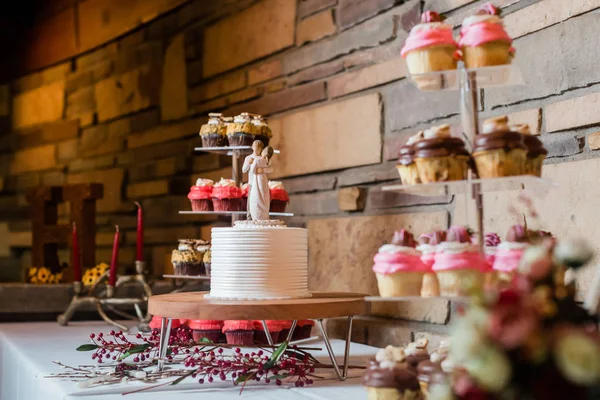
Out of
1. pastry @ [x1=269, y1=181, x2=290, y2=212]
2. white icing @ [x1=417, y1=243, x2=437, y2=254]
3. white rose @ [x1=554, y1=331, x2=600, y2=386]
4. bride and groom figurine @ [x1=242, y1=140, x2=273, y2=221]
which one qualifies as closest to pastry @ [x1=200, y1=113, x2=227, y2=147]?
pastry @ [x1=269, y1=181, x2=290, y2=212]

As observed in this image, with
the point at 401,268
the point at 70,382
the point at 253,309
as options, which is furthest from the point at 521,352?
the point at 70,382

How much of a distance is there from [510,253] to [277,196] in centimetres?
97

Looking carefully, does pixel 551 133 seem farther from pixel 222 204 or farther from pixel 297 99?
pixel 297 99

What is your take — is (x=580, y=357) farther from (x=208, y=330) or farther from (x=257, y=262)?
(x=208, y=330)

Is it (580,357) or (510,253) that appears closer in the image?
(580,357)

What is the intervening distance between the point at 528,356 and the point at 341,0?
1.88m

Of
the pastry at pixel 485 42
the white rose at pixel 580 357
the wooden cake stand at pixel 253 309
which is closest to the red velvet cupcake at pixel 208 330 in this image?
the wooden cake stand at pixel 253 309

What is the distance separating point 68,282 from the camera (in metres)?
3.01

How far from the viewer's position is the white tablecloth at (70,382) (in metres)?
1.43

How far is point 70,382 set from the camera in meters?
1.54

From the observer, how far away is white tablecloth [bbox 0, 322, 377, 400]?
143 centimetres

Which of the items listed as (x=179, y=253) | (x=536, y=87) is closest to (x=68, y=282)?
(x=179, y=253)

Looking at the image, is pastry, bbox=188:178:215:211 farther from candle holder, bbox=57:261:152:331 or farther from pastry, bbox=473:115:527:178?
pastry, bbox=473:115:527:178

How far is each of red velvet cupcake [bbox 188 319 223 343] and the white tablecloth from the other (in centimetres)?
26
